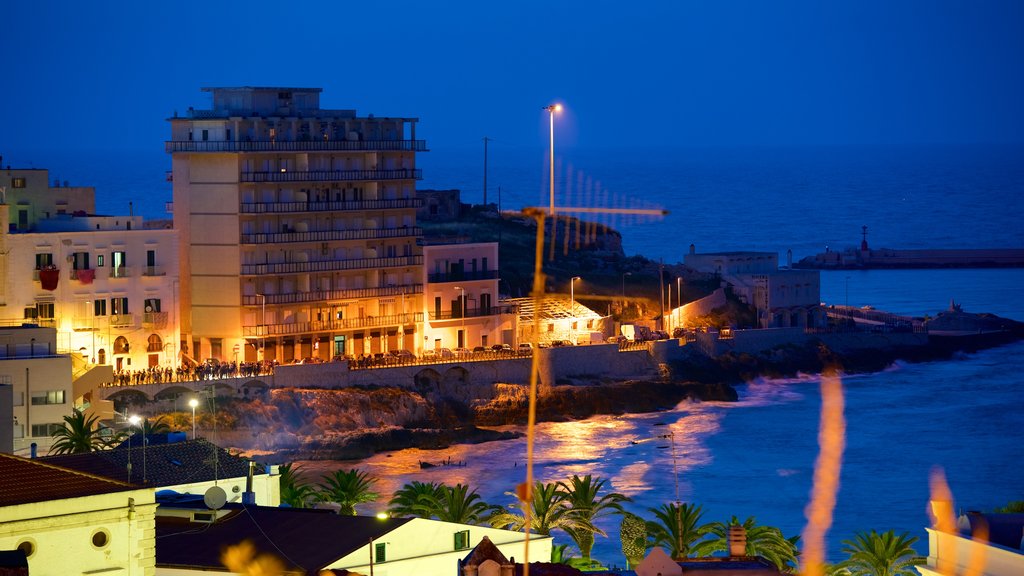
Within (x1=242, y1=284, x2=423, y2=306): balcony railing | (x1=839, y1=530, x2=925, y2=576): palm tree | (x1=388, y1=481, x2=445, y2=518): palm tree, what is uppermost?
(x1=242, y1=284, x2=423, y2=306): balcony railing

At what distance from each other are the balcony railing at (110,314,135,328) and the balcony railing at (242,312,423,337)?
15.6 ft

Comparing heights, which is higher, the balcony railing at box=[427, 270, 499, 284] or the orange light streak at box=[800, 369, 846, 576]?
the balcony railing at box=[427, 270, 499, 284]

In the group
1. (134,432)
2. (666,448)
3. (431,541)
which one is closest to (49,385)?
(134,432)

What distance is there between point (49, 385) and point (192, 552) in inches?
1241

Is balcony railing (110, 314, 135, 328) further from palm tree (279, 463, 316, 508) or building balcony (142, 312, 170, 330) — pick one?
palm tree (279, 463, 316, 508)

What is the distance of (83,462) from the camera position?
46312 mm

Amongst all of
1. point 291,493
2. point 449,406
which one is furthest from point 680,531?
point 449,406

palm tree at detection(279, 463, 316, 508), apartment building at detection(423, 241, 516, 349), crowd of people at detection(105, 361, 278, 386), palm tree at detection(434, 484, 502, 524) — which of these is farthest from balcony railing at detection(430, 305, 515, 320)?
palm tree at detection(434, 484, 502, 524)

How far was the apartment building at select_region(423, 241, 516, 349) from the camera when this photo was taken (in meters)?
99.6

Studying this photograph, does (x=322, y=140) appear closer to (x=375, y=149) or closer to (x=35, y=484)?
(x=375, y=149)

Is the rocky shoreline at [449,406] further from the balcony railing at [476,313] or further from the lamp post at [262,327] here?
the balcony railing at [476,313]

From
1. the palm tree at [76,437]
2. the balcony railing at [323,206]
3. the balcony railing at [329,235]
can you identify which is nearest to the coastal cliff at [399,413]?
the balcony railing at [329,235]

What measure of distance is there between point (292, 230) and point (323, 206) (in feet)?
5.04

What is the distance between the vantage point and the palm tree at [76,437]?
225ft
